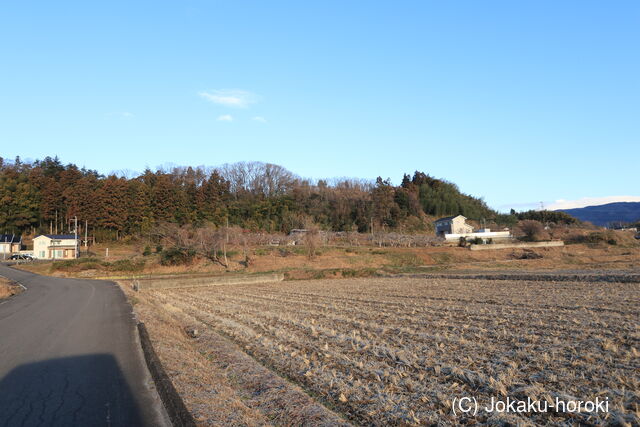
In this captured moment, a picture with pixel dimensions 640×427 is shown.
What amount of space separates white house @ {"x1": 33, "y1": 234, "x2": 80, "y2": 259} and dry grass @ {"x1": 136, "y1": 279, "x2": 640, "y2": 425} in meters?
49.8

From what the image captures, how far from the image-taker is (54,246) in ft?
184

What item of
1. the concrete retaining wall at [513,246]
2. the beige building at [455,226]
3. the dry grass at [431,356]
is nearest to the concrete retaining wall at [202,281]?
the dry grass at [431,356]

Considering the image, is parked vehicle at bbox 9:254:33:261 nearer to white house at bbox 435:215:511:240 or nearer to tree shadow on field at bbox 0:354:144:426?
white house at bbox 435:215:511:240

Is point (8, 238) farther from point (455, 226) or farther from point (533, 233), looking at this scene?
point (533, 233)

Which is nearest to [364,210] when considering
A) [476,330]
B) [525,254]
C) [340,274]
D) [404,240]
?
[404,240]

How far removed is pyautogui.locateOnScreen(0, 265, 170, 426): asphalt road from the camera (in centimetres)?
479

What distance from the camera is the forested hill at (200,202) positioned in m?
62.0

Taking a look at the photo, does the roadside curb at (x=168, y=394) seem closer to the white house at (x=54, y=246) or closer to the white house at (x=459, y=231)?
the white house at (x=54, y=246)

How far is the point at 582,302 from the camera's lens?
13023 millimetres

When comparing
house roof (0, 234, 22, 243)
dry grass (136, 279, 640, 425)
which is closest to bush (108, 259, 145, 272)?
house roof (0, 234, 22, 243)

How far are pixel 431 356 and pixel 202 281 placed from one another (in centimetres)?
2531

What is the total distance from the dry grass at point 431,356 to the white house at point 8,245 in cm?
5879

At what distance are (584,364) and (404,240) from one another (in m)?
55.2

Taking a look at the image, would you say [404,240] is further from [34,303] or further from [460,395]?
[460,395]
